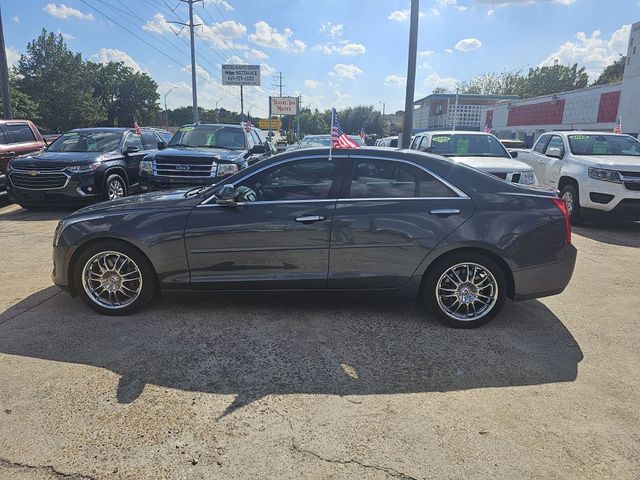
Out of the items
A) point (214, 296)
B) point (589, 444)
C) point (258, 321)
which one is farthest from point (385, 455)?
point (214, 296)

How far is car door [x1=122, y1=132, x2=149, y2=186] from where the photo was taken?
36.3 feet

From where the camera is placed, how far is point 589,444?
109 inches

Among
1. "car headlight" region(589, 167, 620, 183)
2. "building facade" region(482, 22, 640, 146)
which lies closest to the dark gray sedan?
"car headlight" region(589, 167, 620, 183)

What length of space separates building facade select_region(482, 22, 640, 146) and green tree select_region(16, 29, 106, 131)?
150 ft

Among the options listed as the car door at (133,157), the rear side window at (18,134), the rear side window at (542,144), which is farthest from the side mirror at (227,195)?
the rear side window at (18,134)

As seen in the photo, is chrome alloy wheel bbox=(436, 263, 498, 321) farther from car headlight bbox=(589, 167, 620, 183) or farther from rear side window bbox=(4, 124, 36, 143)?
rear side window bbox=(4, 124, 36, 143)

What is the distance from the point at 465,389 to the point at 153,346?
2437 millimetres

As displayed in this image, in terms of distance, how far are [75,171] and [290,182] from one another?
279 inches

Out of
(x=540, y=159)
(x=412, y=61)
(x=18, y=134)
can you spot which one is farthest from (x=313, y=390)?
(x=18, y=134)

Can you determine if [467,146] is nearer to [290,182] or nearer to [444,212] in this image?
[444,212]

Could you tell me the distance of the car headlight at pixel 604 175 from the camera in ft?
28.2

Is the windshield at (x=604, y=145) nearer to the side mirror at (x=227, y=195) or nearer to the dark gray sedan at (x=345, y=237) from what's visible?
the dark gray sedan at (x=345, y=237)

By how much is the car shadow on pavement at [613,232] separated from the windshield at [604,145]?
1460mm

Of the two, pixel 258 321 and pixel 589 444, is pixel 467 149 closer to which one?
pixel 258 321
